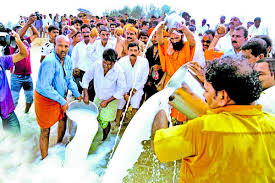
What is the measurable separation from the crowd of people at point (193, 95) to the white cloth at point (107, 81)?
0.05 ft

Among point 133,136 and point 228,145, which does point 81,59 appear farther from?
point 228,145

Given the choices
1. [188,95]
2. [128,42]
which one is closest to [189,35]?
[128,42]

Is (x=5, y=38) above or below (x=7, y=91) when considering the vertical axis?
above

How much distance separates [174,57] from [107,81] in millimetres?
1134

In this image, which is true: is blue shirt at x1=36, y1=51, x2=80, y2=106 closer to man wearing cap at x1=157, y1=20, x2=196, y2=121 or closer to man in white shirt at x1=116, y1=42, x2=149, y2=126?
man in white shirt at x1=116, y1=42, x2=149, y2=126

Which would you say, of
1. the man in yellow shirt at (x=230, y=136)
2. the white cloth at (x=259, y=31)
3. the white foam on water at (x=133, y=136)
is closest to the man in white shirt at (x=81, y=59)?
the white foam on water at (x=133, y=136)

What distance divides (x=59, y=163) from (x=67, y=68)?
1312 millimetres

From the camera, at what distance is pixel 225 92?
3.79ft

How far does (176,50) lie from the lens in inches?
140

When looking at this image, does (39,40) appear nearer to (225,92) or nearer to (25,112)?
(25,112)

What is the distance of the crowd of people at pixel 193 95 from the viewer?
1.12 meters

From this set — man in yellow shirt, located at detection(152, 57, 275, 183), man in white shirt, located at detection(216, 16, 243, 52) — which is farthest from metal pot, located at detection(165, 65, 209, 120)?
man in white shirt, located at detection(216, 16, 243, 52)

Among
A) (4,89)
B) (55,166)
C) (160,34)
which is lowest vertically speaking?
(55,166)

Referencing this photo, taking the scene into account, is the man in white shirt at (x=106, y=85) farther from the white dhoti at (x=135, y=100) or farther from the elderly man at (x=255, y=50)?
the elderly man at (x=255, y=50)
